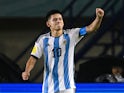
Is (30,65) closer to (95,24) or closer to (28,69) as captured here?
(28,69)

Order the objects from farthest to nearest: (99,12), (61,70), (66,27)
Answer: (66,27) → (61,70) → (99,12)

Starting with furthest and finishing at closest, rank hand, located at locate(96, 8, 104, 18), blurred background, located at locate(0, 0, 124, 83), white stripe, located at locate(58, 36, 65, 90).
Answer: blurred background, located at locate(0, 0, 124, 83)
white stripe, located at locate(58, 36, 65, 90)
hand, located at locate(96, 8, 104, 18)

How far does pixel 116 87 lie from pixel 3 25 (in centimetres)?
239

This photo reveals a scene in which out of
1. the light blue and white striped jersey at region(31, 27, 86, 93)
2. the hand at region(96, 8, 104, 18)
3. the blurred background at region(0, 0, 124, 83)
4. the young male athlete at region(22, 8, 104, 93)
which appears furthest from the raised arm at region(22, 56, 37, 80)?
the blurred background at region(0, 0, 124, 83)

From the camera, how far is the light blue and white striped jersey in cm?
305

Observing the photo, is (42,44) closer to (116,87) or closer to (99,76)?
(116,87)

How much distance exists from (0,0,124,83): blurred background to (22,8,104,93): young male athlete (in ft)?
5.19

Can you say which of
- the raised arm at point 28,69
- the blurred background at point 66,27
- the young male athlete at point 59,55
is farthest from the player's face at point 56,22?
the blurred background at point 66,27

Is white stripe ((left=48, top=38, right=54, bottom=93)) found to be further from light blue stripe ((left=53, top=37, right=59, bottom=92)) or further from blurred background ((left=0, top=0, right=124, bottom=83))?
blurred background ((left=0, top=0, right=124, bottom=83))

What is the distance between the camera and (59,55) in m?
3.05

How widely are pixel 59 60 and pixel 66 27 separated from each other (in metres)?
2.48

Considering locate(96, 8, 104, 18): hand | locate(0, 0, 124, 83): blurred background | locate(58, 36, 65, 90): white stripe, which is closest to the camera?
locate(96, 8, 104, 18): hand

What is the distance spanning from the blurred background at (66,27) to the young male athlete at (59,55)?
1.58 metres

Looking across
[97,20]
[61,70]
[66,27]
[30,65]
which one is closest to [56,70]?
[61,70]
